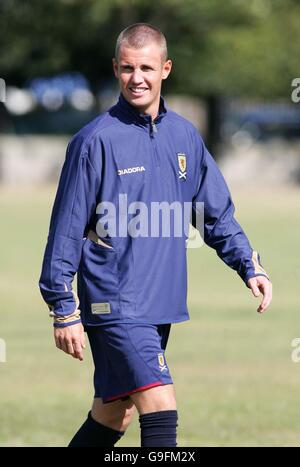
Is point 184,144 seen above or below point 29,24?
below

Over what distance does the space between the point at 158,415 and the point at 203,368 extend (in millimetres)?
5641

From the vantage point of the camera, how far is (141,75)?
Answer: 6.07m

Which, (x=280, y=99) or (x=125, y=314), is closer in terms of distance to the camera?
(x=125, y=314)

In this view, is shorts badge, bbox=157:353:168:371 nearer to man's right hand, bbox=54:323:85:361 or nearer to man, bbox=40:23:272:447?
man, bbox=40:23:272:447

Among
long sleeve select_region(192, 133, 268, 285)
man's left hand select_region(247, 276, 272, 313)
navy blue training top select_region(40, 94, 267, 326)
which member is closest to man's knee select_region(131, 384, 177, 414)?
navy blue training top select_region(40, 94, 267, 326)

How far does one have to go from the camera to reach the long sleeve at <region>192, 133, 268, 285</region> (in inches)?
253

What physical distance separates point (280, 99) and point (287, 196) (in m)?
13.8

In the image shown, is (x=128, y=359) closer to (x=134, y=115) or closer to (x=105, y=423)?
(x=105, y=423)

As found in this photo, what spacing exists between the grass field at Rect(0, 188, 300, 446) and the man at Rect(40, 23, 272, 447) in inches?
87.7

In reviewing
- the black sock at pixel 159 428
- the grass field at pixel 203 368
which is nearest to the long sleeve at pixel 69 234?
the black sock at pixel 159 428

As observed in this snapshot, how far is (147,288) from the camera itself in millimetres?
6066

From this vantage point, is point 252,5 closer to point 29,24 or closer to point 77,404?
point 29,24

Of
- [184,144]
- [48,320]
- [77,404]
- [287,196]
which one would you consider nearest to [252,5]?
[287,196]

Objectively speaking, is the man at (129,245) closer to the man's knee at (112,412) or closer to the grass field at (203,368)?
the man's knee at (112,412)
